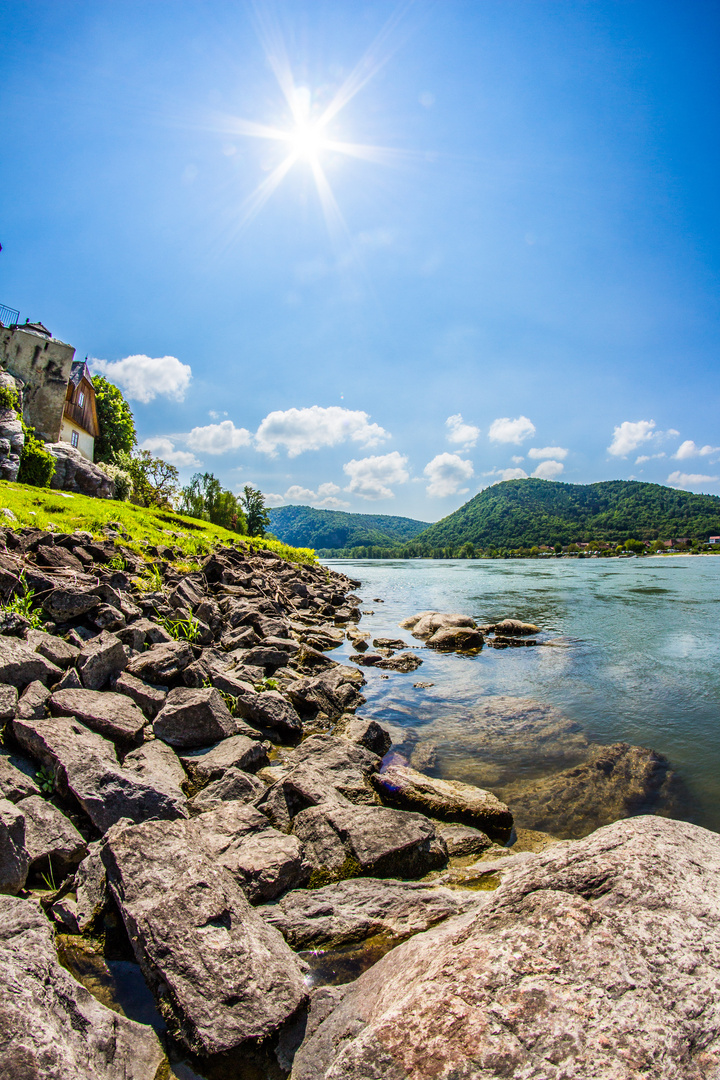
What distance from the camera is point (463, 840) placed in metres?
5.25

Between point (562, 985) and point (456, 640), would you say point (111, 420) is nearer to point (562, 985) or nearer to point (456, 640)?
point (456, 640)

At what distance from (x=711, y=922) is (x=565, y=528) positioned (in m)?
175

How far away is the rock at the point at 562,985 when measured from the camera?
6.52 ft

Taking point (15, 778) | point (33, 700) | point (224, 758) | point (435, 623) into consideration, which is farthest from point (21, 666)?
point (435, 623)

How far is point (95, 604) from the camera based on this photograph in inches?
316

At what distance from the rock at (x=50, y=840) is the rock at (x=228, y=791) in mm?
1225

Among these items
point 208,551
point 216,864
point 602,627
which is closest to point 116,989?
point 216,864

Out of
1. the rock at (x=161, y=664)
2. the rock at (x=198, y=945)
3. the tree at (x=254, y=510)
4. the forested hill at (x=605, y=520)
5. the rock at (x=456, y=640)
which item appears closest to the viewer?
the rock at (x=198, y=945)

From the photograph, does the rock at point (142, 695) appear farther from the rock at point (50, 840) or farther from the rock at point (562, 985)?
the rock at point (562, 985)

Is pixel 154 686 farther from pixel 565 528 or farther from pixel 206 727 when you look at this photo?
pixel 565 528

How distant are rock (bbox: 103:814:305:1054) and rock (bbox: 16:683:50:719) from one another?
216 cm

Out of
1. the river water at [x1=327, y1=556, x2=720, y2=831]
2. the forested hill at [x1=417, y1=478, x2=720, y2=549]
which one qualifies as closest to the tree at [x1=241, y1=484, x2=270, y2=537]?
the river water at [x1=327, y1=556, x2=720, y2=831]

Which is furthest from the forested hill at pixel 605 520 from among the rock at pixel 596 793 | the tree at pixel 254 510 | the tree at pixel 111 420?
the rock at pixel 596 793

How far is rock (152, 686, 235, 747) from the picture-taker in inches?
248
